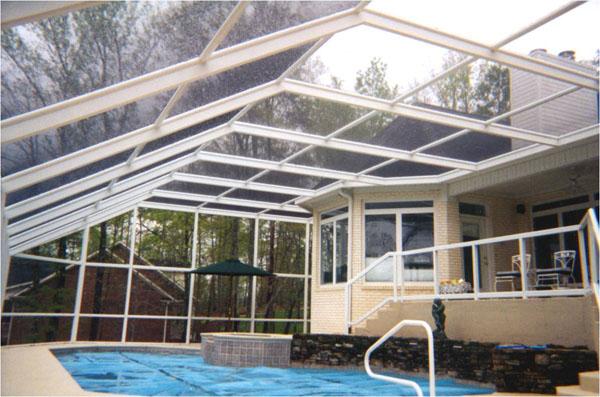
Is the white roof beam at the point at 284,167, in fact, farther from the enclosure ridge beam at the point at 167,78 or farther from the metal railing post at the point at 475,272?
the enclosure ridge beam at the point at 167,78

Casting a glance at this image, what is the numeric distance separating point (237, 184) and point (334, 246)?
325cm

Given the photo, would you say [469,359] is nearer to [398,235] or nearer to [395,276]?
[395,276]

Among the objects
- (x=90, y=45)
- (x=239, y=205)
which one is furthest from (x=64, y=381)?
(x=239, y=205)

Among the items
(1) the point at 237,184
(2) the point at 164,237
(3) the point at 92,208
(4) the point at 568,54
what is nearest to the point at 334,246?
(1) the point at 237,184

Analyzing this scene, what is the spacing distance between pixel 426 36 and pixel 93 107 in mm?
3924

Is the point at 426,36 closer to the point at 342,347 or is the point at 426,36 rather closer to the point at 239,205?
the point at 342,347

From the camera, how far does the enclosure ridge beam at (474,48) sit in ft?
20.6

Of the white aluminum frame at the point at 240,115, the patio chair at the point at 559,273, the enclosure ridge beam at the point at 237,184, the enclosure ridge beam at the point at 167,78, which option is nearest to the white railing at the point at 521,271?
the patio chair at the point at 559,273

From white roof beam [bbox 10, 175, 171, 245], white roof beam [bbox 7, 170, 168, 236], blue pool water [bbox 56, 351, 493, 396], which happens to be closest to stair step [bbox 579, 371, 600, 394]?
blue pool water [bbox 56, 351, 493, 396]

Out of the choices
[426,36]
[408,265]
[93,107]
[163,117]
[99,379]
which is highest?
[426,36]

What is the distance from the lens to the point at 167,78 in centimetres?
593

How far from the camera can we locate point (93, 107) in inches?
222

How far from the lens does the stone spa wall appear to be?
247 inches

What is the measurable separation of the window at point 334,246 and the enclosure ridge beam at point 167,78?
8.63 metres
